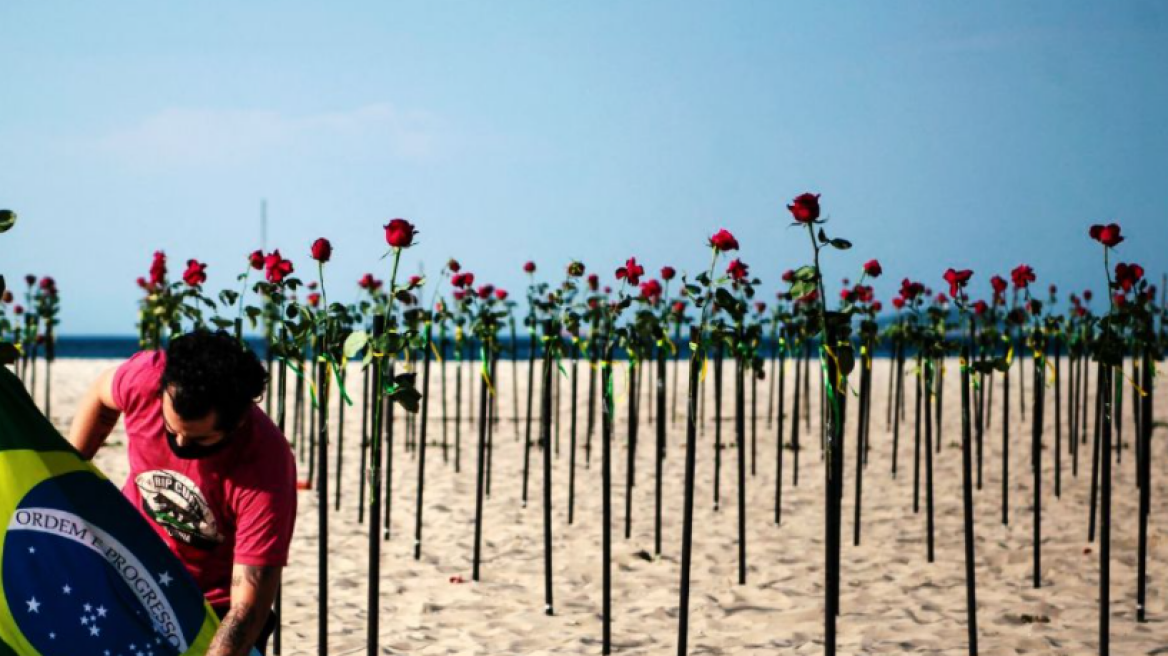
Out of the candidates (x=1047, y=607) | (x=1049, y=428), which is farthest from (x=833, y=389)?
(x=1049, y=428)

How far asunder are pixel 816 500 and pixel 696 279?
5423 mm

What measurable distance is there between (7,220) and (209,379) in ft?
2.78

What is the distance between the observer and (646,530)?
346 inches

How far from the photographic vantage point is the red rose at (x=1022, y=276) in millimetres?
7020

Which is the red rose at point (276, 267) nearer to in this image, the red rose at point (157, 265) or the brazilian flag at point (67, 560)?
the brazilian flag at point (67, 560)

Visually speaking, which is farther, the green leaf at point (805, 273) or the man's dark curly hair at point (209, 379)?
the green leaf at point (805, 273)

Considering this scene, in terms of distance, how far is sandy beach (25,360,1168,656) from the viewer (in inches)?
237

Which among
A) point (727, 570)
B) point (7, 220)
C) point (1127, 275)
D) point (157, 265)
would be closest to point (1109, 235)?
point (1127, 275)

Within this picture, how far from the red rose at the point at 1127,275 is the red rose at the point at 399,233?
396 centimetres

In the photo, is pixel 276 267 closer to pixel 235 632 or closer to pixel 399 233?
pixel 399 233

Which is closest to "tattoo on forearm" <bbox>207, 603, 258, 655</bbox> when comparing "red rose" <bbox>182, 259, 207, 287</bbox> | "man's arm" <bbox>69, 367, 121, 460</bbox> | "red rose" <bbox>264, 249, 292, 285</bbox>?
"man's arm" <bbox>69, 367, 121, 460</bbox>

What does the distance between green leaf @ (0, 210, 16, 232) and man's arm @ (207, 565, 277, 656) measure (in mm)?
1167

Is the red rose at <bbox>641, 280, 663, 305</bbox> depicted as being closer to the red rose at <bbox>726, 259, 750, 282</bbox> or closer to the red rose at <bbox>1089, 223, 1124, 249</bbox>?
the red rose at <bbox>726, 259, 750, 282</bbox>

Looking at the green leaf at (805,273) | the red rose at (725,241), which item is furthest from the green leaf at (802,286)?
the red rose at (725,241)
